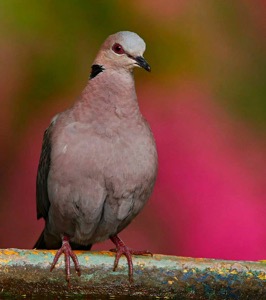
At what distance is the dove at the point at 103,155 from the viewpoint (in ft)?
9.95

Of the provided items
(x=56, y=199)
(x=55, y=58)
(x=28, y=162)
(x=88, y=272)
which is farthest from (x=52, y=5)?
(x=88, y=272)

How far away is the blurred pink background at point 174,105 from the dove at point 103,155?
2.75 ft

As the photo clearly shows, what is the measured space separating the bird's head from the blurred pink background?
0.91 meters

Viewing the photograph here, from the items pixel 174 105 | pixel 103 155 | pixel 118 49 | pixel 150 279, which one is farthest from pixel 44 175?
pixel 174 105

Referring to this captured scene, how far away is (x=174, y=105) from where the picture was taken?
4246 millimetres

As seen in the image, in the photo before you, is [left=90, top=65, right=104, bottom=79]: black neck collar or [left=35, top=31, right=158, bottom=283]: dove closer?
[left=35, top=31, right=158, bottom=283]: dove

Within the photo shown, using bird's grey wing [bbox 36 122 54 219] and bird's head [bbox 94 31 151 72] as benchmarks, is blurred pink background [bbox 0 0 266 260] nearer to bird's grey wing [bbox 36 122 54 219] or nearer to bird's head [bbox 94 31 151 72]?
bird's grey wing [bbox 36 122 54 219]

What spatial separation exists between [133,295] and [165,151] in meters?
1.39

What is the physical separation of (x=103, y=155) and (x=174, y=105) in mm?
1256

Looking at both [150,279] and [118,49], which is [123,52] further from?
[150,279]

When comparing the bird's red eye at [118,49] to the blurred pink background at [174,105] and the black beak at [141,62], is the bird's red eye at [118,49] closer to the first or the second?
the black beak at [141,62]

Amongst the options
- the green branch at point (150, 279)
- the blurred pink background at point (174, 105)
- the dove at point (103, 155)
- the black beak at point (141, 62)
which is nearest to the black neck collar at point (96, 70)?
the dove at point (103, 155)

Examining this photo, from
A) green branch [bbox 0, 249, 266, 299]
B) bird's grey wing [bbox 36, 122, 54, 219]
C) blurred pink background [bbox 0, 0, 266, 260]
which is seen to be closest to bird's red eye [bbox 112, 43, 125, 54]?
bird's grey wing [bbox 36, 122, 54, 219]

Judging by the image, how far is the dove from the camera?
9.95 feet
